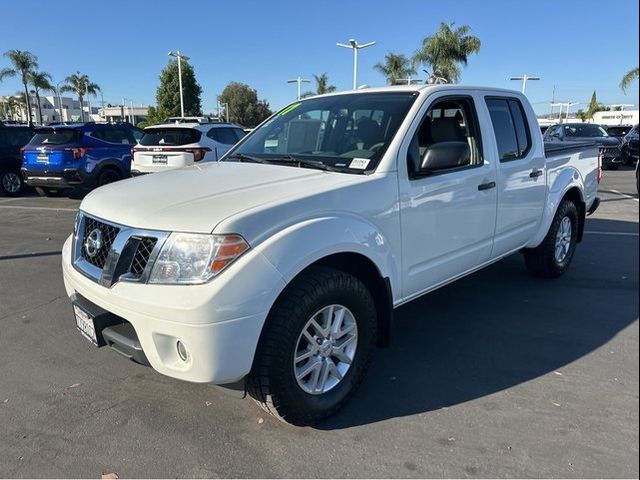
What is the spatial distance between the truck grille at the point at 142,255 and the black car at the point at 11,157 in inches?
475

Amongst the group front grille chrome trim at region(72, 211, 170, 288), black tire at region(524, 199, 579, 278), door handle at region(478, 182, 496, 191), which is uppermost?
door handle at region(478, 182, 496, 191)

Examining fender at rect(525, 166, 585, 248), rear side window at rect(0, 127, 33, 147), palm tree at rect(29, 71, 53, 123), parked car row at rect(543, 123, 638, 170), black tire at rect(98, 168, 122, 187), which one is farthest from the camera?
palm tree at rect(29, 71, 53, 123)

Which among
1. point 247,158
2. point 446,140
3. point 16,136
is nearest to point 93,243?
point 247,158

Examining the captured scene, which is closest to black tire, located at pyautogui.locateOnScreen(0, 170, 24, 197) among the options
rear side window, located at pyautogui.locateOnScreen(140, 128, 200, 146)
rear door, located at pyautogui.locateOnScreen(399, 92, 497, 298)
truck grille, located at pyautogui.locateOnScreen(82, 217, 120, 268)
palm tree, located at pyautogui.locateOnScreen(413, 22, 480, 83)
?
rear side window, located at pyautogui.locateOnScreen(140, 128, 200, 146)

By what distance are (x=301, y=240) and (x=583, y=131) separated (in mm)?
19600

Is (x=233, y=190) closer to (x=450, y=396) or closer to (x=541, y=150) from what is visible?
(x=450, y=396)

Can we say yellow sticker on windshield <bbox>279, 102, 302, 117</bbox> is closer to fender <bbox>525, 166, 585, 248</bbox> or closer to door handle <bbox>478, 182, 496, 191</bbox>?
door handle <bbox>478, 182, 496, 191</bbox>

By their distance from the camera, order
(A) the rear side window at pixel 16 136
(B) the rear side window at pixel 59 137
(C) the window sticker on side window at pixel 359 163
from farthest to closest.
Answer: (A) the rear side window at pixel 16 136, (B) the rear side window at pixel 59 137, (C) the window sticker on side window at pixel 359 163

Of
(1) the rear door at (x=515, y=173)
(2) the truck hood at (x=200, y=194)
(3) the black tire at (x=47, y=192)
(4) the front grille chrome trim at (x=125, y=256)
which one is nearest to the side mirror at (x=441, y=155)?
(2) the truck hood at (x=200, y=194)

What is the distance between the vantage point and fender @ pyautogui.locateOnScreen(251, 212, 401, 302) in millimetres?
2457

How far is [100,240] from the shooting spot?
281 cm

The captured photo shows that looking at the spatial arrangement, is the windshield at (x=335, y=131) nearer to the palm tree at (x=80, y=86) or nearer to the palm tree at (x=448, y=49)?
the palm tree at (x=448, y=49)

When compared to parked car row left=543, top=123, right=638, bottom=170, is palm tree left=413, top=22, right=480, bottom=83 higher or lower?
higher

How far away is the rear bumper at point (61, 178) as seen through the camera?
10.8m
